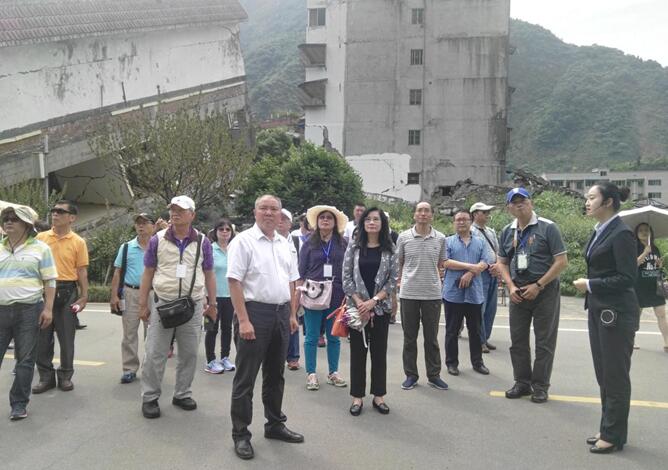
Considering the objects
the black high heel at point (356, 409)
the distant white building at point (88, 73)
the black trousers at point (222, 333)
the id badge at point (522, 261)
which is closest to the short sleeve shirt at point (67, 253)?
the black trousers at point (222, 333)

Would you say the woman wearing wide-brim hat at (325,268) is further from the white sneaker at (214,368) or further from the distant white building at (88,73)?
the distant white building at (88,73)

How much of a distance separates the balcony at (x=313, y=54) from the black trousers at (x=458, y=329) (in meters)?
40.3

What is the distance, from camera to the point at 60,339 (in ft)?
19.0

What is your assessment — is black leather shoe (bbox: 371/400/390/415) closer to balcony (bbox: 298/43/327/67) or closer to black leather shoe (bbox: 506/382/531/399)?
black leather shoe (bbox: 506/382/531/399)

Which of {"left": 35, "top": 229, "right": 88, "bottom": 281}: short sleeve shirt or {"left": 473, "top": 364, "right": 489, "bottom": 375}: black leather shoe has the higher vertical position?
{"left": 35, "top": 229, "right": 88, "bottom": 281}: short sleeve shirt

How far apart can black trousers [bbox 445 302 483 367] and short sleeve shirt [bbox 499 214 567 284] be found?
3.50 feet

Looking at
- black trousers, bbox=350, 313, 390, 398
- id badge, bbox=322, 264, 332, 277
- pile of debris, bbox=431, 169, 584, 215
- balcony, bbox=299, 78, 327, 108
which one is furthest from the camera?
balcony, bbox=299, 78, 327, 108

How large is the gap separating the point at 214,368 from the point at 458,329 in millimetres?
2794

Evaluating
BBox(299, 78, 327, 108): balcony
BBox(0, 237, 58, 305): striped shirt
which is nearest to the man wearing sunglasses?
BBox(0, 237, 58, 305): striped shirt

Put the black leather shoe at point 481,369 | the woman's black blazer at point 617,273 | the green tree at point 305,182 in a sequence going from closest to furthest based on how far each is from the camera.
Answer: the woman's black blazer at point 617,273, the black leather shoe at point 481,369, the green tree at point 305,182

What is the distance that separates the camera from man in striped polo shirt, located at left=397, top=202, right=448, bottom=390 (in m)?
5.84

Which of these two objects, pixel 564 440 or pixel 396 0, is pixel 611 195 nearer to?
pixel 564 440

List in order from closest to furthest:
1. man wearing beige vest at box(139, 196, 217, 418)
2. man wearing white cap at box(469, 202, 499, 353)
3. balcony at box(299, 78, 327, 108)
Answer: man wearing beige vest at box(139, 196, 217, 418), man wearing white cap at box(469, 202, 499, 353), balcony at box(299, 78, 327, 108)

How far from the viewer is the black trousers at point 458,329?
641cm
